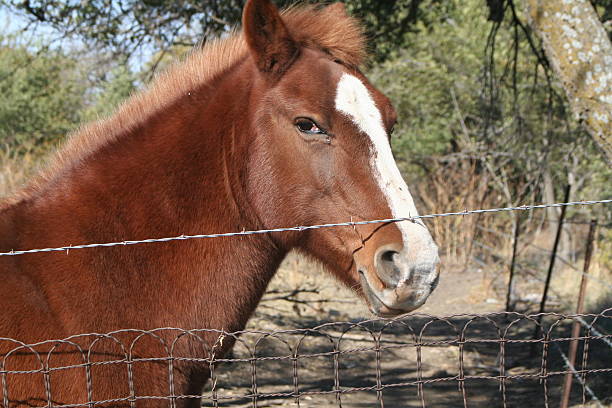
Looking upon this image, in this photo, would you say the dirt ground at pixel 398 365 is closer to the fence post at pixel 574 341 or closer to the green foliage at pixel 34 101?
the fence post at pixel 574 341

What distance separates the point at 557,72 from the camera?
165 inches

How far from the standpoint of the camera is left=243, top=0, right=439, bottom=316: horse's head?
233 centimetres

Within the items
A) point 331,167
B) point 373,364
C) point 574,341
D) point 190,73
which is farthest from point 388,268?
point 373,364

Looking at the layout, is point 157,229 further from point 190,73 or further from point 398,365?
point 398,365

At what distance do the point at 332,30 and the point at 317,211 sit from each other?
0.85 metres

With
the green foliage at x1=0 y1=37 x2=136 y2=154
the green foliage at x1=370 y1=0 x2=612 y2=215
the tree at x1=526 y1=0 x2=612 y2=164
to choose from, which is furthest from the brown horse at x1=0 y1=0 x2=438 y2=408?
the green foliage at x1=0 y1=37 x2=136 y2=154

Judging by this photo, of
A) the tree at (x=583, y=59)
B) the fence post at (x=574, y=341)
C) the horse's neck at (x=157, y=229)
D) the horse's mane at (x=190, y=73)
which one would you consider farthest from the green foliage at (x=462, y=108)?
the horse's neck at (x=157, y=229)

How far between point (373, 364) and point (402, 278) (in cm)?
572

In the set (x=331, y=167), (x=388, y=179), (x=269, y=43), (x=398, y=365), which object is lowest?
(x=398, y=365)

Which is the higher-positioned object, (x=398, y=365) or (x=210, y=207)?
(x=210, y=207)

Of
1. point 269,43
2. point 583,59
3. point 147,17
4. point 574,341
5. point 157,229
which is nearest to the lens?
point 157,229

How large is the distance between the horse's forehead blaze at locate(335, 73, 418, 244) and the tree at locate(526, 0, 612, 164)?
2.12m

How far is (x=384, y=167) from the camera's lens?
2438mm

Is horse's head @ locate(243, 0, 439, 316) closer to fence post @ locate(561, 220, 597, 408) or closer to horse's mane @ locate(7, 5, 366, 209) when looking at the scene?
horse's mane @ locate(7, 5, 366, 209)
